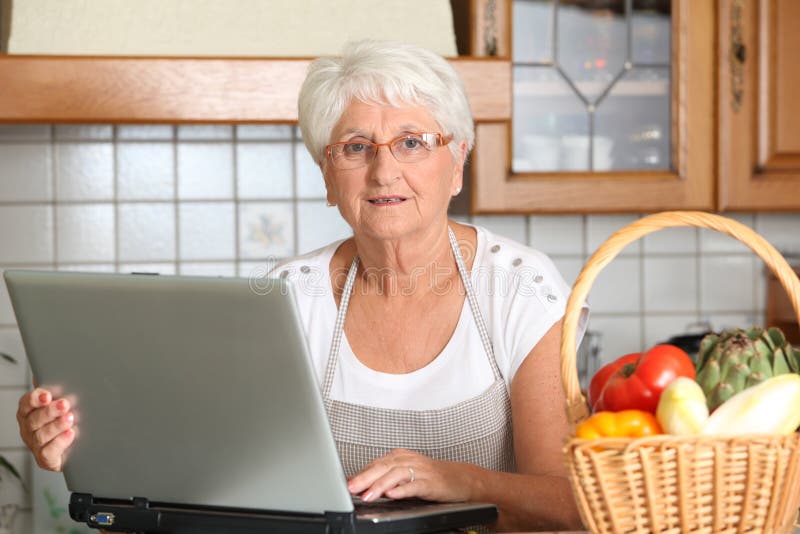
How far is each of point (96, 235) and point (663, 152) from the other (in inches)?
A: 53.3

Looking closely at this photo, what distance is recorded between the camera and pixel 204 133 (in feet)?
7.61

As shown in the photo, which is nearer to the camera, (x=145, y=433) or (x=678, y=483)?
(x=678, y=483)

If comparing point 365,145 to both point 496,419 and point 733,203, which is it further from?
point 733,203

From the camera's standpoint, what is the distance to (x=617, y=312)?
2.44 m

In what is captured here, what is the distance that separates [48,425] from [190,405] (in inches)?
9.2

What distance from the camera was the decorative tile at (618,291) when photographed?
8.00 feet

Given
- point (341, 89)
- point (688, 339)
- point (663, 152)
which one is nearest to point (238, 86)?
point (341, 89)

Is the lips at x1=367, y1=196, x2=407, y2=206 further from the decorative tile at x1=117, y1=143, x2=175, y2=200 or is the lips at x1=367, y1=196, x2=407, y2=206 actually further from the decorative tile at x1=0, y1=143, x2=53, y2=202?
the decorative tile at x1=0, y1=143, x2=53, y2=202

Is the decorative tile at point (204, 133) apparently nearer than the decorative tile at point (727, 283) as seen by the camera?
Yes

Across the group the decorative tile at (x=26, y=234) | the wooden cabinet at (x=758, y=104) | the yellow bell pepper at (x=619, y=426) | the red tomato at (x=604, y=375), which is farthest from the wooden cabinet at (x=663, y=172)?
the yellow bell pepper at (x=619, y=426)

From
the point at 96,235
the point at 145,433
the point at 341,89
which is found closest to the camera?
the point at 145,433

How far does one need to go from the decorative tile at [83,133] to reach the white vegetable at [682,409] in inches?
72.8

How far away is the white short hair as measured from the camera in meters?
1.34

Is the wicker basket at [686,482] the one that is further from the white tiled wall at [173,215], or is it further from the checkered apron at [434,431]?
the white tiled wall at [173,215]
